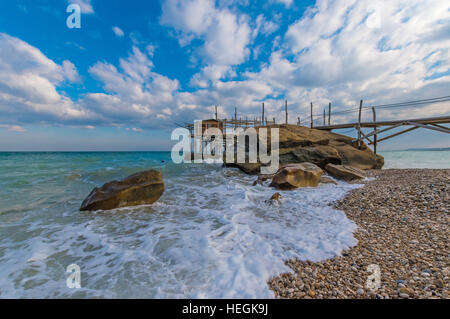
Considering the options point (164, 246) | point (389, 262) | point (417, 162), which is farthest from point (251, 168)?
point (417, 162)

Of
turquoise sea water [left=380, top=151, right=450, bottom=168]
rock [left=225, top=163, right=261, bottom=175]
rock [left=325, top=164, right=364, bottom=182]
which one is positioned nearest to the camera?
rock [left=325, top=164, right=364, bottom=182]

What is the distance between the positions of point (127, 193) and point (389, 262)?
6611 millimetres

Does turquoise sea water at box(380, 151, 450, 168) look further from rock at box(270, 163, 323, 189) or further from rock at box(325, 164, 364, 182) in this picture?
rock at box(270, 163, 323, 189)

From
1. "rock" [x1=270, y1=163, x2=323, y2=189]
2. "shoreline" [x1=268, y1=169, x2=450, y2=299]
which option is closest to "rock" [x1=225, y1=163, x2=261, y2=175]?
"rock" [x1=270, y1=163, x2=323, y2=189]

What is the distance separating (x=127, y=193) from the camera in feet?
19.5

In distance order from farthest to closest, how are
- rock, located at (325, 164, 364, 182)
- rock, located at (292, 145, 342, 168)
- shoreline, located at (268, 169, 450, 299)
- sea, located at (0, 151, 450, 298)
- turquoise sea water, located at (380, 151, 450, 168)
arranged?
turquoise sea water, located at (380, 151, 450, 168) → rock, located at (292, 145, 342, 168) → rock, located at (325, 164, 364, 182) → sea, located at (0, 151, 450, 298) → shoreline, located at (268, 169, 450, 299)

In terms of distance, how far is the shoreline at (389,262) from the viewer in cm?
210

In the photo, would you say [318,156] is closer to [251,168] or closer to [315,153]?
[315,153]

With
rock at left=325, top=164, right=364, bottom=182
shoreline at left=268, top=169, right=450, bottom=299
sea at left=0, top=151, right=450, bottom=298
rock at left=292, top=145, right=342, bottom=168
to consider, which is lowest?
sea at left=0, top=151, right=450, bottom=298

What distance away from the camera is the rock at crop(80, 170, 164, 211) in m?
5.66

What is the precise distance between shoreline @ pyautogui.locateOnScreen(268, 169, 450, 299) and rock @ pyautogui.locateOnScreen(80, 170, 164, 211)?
16.7 feet
